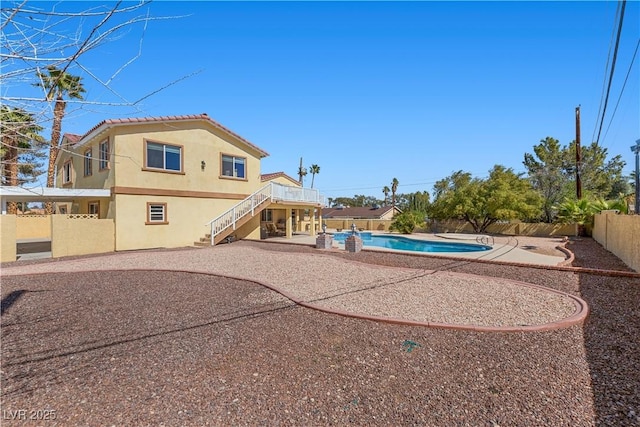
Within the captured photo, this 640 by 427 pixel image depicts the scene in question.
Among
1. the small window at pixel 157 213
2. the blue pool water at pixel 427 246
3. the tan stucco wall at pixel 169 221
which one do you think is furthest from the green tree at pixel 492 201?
the small window at pixel 157 213

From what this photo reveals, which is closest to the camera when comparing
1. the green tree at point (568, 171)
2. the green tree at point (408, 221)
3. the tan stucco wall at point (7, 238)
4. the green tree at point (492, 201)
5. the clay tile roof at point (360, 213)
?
the tan stucco wall at point (7, 238)

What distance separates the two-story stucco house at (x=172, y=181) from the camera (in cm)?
1395

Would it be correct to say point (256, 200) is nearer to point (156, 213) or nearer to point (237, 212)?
point (237, 212)

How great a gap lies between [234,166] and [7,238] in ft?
33.3

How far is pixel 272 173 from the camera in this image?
2630 centimetres

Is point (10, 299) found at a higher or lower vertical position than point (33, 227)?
lower

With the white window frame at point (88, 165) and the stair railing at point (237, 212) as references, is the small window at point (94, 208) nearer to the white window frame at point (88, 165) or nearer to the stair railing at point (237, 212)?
the white window frame at point (88, 165)

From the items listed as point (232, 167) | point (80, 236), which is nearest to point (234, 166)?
point (232, 167)

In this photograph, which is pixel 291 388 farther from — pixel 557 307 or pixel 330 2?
pixel 330 2

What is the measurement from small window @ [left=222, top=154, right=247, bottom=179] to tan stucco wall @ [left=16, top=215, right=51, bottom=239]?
15.0 m

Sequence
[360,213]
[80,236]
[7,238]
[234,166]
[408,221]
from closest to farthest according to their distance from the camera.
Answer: [7,238] → [80,236] → [234,166] → [408,221] → [360,213]

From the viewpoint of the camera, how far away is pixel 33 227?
23281 mm

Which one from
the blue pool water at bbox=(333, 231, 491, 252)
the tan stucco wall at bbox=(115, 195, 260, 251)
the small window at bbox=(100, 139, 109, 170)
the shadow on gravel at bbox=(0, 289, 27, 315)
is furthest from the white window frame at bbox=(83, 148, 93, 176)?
the blue pool water at bbox=(333, 231, 491, 252)

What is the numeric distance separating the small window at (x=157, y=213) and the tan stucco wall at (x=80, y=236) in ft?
5.08
